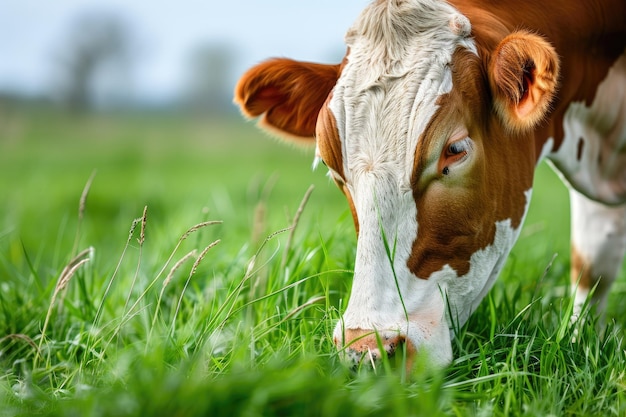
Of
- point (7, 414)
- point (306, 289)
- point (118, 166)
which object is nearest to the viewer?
point (7, 414)

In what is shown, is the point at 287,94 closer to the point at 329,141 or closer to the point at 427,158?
the point at 329,141

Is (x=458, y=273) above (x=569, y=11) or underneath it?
underneath

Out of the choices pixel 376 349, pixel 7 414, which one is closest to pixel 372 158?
pixel 376 349

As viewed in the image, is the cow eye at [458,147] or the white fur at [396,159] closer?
the white fur at [396,159]

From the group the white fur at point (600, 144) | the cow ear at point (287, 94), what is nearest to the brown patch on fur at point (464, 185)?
the cow ear at point (287, 94)

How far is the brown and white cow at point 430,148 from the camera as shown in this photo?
2646mm

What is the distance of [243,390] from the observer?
2059mm

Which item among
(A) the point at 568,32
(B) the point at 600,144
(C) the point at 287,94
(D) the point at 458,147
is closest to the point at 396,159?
(D) the point at 458,147

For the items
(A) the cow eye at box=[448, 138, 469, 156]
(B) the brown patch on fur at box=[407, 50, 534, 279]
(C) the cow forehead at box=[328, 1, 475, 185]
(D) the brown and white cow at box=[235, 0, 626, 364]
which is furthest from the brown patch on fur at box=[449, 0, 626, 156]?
(A) the cow eye at box=[448, 138, 469, 156]

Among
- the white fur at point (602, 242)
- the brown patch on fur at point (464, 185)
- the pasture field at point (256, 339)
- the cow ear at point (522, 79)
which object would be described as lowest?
the white fur at point (602, 242)

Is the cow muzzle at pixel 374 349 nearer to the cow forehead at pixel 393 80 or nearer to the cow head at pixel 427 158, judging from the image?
the cow head at pixel 427 158

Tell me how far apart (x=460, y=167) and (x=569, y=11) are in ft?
4.23

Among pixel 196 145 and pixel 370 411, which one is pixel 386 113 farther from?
pixel 196 145

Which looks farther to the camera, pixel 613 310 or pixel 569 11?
pixel 613 310
